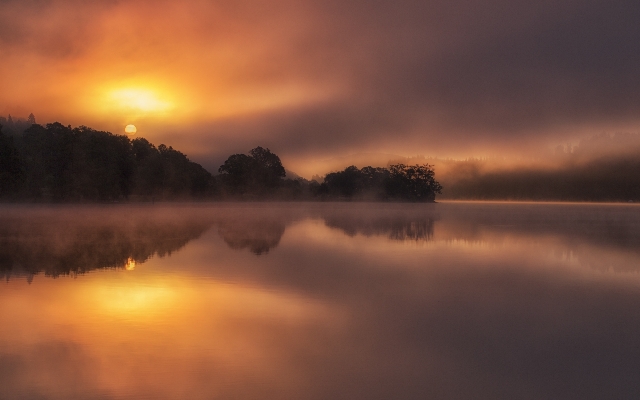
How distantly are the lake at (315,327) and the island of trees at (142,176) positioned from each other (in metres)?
46.6

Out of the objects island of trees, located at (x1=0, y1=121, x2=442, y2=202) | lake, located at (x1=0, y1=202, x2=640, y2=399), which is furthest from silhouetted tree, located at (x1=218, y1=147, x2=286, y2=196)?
lake, located at (x1=0, y1=202, x2=640, y2=399)

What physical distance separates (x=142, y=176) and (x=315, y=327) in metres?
106

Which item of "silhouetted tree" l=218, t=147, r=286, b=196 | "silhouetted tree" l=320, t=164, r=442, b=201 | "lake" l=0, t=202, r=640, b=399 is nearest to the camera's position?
"lake" l=0, t=202, r=640, b=399

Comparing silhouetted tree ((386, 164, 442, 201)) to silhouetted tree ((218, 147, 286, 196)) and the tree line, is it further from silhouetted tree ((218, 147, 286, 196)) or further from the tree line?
the tree line

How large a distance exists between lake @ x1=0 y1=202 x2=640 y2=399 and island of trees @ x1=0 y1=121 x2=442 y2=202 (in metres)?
46.6

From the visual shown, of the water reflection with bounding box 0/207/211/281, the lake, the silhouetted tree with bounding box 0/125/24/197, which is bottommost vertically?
the lake

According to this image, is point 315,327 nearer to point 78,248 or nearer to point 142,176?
point 78,248

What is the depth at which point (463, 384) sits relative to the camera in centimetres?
809

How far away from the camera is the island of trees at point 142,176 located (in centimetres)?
8981

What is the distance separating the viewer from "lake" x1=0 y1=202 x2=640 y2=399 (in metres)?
8.02

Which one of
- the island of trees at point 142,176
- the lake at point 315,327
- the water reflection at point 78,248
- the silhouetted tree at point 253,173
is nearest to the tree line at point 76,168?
the island of trees at point 142,176

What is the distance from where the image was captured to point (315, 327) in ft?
36.5

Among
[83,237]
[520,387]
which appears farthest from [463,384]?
[83,237]

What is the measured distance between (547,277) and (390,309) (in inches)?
317
